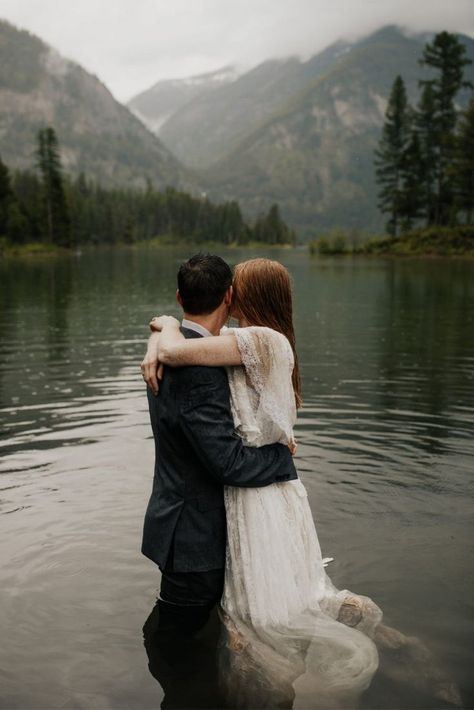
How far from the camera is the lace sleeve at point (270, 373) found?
Answer: 3.60 m

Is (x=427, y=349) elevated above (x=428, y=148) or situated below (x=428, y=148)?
below

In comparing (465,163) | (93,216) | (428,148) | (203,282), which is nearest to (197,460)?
(203,282)

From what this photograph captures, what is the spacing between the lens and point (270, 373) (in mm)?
3717

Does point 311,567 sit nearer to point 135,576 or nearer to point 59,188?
point 135,576

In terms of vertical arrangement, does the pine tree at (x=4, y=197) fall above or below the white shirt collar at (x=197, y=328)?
above

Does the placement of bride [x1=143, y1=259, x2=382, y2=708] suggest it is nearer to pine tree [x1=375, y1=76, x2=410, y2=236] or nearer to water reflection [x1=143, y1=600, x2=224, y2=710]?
water reflection [x1=143, y1=600, x2=224, y2=710]

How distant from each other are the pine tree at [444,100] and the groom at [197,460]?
221 feet

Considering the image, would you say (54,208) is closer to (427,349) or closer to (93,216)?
(93,216)

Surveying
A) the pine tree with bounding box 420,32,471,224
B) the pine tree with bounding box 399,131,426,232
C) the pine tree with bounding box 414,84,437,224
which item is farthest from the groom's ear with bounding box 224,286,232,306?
the pine tree with bounding box 399,131,426,232

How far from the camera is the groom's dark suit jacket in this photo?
3.57m

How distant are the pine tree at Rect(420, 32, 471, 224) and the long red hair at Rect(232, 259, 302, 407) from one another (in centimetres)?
6720

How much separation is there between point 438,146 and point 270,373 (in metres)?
75.2

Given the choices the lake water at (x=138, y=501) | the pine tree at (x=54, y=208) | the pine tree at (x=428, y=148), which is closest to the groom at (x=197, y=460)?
the lake water at (x=138, y=501)

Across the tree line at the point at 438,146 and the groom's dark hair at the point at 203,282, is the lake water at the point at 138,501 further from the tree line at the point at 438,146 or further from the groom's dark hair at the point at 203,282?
the tree line at the point at 438,146
